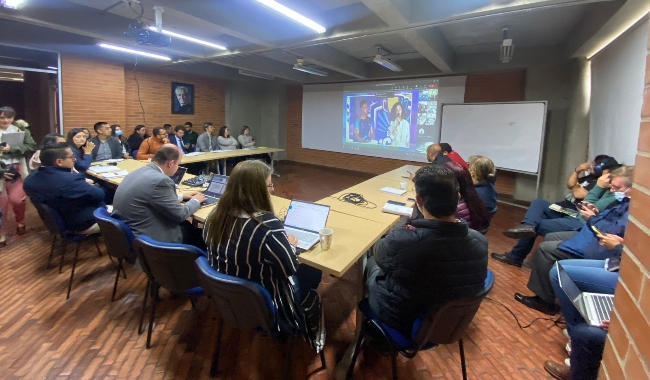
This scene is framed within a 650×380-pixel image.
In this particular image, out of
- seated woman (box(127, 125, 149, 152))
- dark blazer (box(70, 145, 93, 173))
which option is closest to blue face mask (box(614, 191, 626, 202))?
dark blazer (box(70, 145, 93, 173))

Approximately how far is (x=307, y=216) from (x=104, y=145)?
4.16 m

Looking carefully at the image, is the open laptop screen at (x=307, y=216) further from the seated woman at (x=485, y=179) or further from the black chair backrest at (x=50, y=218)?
the black chair backrest at (x=50, y=218)

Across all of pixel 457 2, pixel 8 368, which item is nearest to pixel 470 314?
pixel 8 368

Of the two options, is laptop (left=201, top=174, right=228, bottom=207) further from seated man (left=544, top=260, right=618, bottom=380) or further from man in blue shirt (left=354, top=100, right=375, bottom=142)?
man in blue shirt (left=354, top=100, right=375, bottom=142)

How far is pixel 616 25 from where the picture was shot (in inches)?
122

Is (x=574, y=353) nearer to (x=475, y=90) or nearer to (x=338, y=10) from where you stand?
(x=338, y=10)

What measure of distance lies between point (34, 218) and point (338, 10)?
4712mm

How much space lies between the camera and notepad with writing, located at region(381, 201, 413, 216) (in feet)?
7.97

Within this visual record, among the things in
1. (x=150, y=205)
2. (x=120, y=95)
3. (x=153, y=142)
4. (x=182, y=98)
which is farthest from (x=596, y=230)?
(x=182, y=98)

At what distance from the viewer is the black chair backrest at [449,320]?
1.28m

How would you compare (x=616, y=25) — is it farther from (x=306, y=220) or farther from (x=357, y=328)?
(x=357, y=328)

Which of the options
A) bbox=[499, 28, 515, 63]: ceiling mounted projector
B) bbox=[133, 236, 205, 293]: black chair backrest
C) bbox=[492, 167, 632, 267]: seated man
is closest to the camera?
bbox=[133, 236, 205, 293]: black chair backrest

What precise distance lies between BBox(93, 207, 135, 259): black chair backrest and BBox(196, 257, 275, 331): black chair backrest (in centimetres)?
84

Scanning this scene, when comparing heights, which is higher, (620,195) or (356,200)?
(620,195)
